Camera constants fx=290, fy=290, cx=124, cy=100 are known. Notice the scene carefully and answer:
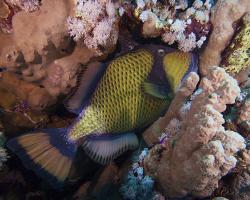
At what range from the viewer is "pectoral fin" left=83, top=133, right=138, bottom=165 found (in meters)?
2.36

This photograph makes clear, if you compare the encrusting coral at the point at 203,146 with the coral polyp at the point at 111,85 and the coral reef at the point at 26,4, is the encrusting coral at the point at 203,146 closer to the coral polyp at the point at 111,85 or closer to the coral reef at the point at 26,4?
the coral polyp at the point at 111,85

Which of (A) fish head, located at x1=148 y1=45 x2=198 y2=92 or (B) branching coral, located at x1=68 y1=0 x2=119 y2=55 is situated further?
(A) fish head, located at x1=148 y1=45 x2=198 y2=92

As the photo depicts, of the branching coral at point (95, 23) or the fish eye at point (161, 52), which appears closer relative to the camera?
the branching coral at point (95, 23)

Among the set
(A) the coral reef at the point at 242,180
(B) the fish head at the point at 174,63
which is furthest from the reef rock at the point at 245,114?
(B) the fish head at the point at 174,63

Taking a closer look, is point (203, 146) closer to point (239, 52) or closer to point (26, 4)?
point (239, 52)

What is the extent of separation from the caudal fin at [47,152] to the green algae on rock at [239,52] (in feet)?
4.70

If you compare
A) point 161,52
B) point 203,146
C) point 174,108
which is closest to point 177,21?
point 161,52

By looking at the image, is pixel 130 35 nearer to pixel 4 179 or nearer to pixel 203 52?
pixel 203 52

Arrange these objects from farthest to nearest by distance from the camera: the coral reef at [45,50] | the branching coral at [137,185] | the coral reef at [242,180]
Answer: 1. the coral reef at [45,50]
2. the branching coral at [137,185]
3. the coral reef at [242,180]

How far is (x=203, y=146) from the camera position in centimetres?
151

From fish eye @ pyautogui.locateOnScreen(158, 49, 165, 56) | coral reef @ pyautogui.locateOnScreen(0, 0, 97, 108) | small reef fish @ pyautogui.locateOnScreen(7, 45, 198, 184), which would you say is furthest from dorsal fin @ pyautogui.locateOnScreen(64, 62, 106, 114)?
fish eye @ pyautogui.locateOnScreen(158, 49, 165, 56)

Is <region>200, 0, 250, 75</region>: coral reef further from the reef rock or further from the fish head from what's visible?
the reef rock

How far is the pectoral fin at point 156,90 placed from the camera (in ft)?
7.68

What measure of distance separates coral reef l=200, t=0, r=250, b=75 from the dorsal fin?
2.97ft
